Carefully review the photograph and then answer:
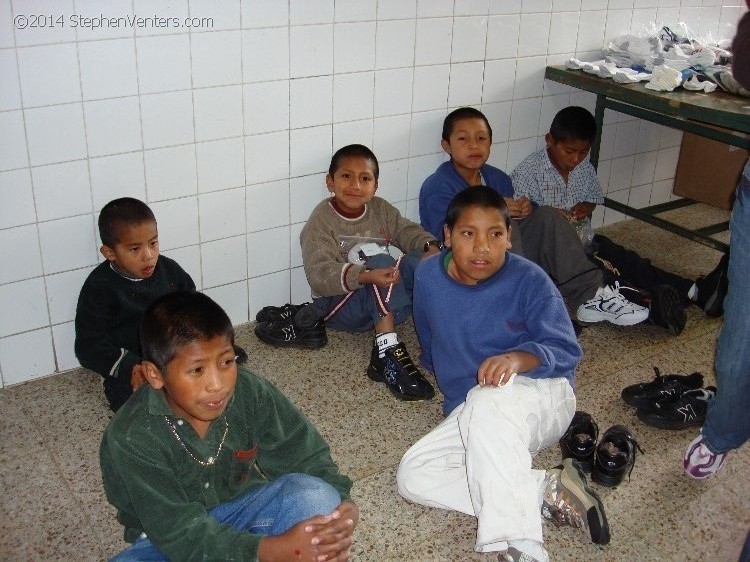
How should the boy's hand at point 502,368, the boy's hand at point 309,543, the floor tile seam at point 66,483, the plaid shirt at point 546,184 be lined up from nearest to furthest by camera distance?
the boy's hand at point 309,543 → the boy's hand at point 502,368 → the floor tile seam at point 66,483 → the plaid shirt at point 546,184

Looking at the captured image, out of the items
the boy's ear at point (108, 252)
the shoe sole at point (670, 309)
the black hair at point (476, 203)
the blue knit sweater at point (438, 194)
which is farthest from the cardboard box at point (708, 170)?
the boy's ear at point (108, 252)

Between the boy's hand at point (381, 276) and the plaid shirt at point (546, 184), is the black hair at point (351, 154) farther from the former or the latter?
the plaid shirt at point (546, 184)

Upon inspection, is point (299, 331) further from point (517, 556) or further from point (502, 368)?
point (517, 556)

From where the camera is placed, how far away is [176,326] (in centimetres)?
182

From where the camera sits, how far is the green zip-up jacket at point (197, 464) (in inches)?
69.1

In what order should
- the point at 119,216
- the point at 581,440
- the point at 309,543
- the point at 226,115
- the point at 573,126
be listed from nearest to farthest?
the point at 309,543 < the point at 581,440 < the point at 119,216 < the point at 226,115 < the point at 573,126

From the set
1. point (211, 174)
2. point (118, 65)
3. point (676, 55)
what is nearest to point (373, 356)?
point (211, 174)

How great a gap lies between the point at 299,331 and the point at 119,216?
0.91 metres

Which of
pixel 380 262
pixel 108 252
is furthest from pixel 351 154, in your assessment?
pixel 108 252

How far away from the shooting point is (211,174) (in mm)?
3189

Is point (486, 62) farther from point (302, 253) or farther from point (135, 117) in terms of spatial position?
point (135, 117)

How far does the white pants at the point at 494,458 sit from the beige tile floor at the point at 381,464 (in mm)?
112

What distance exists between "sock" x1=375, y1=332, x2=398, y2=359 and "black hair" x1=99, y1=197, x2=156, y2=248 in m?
0.98

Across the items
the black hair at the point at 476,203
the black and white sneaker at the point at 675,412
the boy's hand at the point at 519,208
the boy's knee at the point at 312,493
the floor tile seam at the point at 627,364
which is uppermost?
the black hair at the point at 476,203
